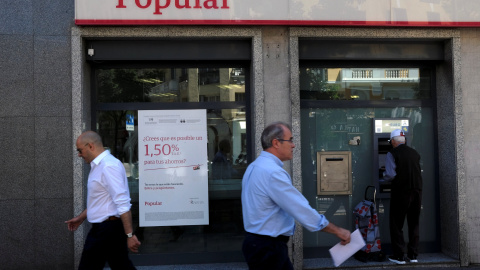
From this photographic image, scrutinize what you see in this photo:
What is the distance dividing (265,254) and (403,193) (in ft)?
13.7

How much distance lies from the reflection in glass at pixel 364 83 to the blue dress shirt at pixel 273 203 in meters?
4.19

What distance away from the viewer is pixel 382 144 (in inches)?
326

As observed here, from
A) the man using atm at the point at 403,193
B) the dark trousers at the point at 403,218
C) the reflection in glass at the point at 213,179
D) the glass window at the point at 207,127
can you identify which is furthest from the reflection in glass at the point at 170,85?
the dark trousers at the point at 403,218

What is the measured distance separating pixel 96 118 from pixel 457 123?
16.1 ft

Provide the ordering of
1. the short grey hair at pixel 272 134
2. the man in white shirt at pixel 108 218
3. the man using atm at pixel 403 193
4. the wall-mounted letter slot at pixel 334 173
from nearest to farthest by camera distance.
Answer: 1. the short grey hair at pixel 272 134
2. the man in white shirt at pixel 108 218
3. the man using atm at pixel 403 193
4. the wall-mounted letter slot at pixel 334 173

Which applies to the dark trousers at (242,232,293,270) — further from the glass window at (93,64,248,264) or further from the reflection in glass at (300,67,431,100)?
the reflection in glass at (300,67,431,100)

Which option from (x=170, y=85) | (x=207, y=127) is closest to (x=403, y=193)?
(x=207, y=127)

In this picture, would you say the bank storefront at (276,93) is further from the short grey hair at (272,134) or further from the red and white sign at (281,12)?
the short grey hair at (272,134)

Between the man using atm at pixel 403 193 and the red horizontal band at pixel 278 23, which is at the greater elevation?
the red horizontal band at pixel 278 23

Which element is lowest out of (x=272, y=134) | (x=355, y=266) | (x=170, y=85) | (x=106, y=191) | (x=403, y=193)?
(x=355, y=266)

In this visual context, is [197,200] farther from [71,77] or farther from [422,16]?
[422,16]

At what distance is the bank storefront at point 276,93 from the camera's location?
745cm

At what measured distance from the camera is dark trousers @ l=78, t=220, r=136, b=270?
4746mm

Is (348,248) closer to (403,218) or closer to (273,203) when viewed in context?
(273,203)
